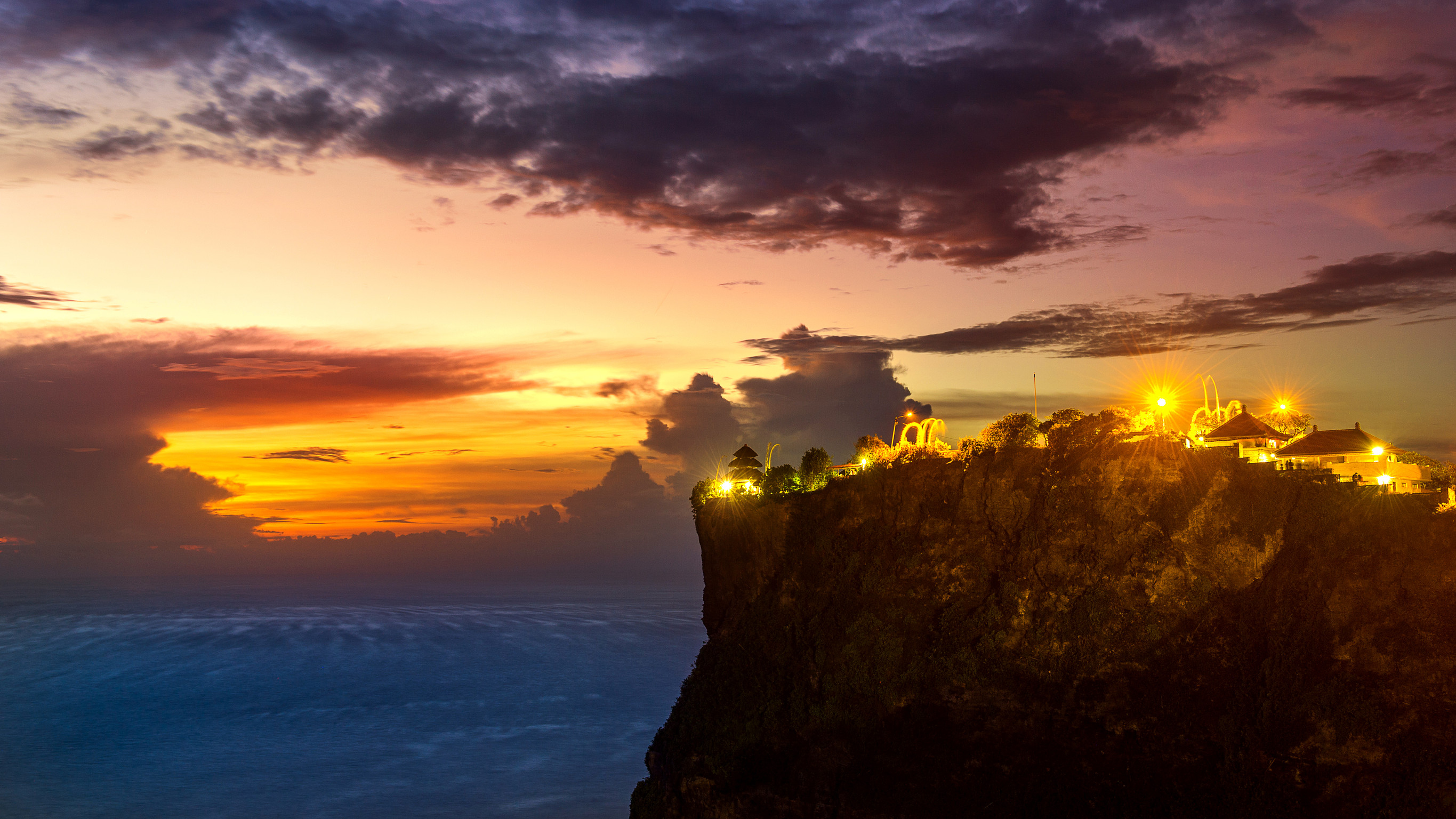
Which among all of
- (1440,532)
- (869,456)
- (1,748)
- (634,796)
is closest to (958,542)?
(869,456)

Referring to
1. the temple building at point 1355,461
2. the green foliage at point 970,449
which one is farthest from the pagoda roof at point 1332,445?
the green foliage at point 970,449

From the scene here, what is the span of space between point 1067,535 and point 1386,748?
42.3 feet

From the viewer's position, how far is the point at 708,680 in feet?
162

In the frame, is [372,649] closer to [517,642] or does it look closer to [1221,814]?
[517,642]

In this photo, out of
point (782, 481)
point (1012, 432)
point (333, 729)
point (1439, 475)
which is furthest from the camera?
point (333, 729)

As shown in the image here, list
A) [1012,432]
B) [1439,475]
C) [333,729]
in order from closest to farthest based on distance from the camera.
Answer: [1439,475]
[1012,432]
[333,729]

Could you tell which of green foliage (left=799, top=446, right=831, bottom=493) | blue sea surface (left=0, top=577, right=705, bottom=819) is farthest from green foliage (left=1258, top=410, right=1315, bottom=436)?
blue sea surface (left=0, top=577, right=705, bottom=819)

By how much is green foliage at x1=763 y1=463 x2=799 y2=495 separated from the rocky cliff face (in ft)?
3.67

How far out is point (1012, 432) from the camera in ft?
147

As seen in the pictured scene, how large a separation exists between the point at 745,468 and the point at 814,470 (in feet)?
14.5

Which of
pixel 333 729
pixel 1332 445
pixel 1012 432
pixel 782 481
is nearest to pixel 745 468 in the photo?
pixel 782 481

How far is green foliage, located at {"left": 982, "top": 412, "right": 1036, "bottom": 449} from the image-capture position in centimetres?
4422

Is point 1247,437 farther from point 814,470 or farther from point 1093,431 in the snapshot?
point 814,470

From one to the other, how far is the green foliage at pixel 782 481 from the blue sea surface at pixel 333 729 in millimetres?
38194
